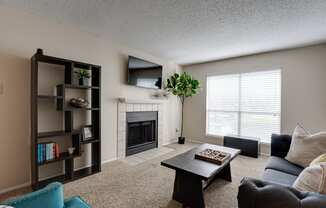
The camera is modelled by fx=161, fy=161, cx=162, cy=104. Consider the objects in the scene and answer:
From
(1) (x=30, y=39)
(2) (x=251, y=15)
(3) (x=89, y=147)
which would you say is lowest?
(3) (x=89, y=147)

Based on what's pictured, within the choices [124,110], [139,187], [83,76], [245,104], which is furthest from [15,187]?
[245,104]

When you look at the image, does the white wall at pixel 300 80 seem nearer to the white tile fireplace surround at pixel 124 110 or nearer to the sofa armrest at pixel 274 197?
the white tile fireplace surround at pixel 124 110

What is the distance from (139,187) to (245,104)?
311cm

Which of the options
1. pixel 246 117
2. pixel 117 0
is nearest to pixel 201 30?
pixel 117 0

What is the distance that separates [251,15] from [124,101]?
2.50 metres

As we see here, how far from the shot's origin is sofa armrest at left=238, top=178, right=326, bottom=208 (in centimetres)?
71

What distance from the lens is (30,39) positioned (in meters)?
2.18

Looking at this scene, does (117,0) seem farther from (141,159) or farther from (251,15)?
(141,159)

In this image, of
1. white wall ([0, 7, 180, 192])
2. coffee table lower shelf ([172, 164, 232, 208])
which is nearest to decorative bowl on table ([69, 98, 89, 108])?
white wall ([0, 7, 180, 192])

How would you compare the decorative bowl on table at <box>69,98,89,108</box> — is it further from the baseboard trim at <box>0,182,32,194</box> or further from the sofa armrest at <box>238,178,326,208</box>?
the sofa armrest at <box>238,178,326,208</box>

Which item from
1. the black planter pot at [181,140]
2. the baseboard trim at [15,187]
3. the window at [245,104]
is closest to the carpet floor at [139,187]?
the baseboard trim at [15,187]

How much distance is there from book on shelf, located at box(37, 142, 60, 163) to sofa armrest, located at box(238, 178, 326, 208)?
234 centimetres

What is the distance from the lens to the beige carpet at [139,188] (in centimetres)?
187

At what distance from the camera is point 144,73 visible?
3637 millimetres
